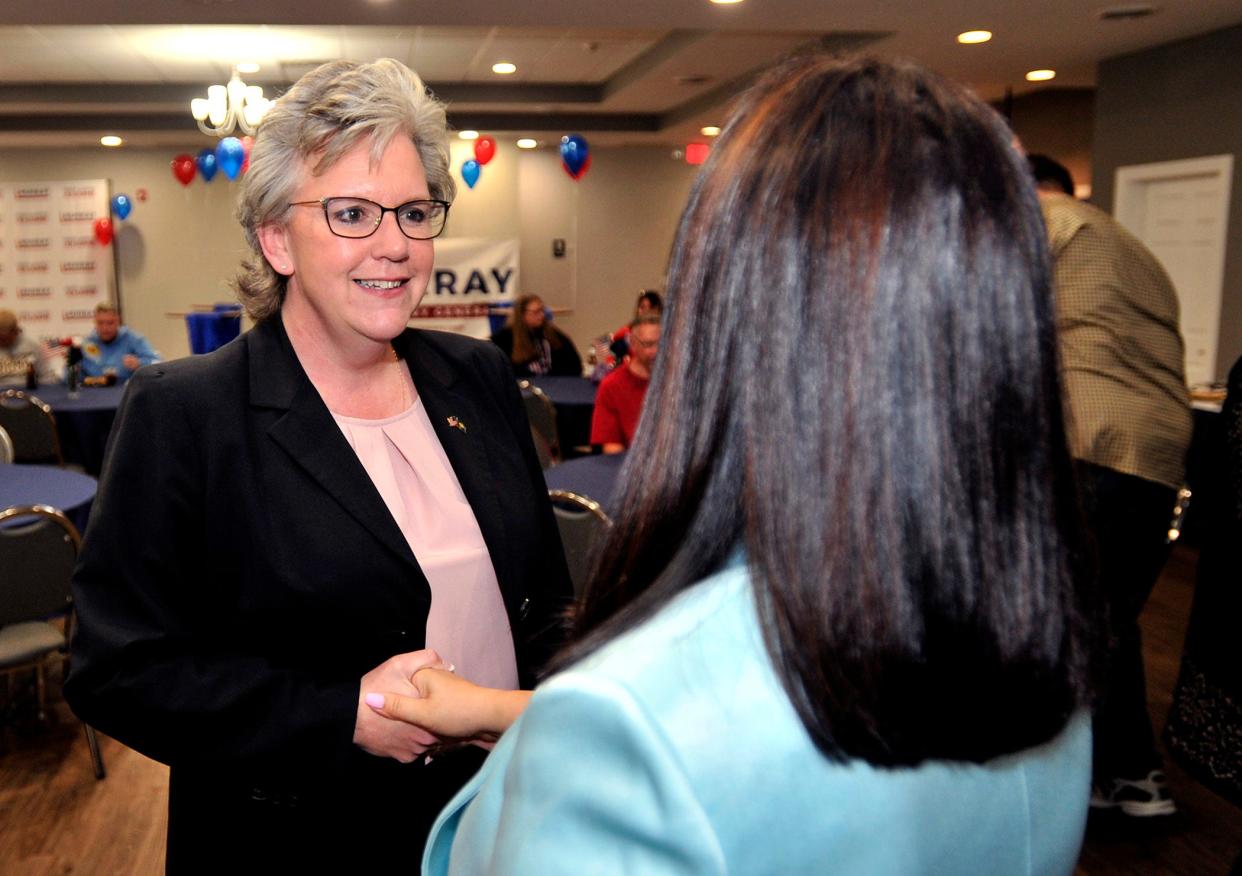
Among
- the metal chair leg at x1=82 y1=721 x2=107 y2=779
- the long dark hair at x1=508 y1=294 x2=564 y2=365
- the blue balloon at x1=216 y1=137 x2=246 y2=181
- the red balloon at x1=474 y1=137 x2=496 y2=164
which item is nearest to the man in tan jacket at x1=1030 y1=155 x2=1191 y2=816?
the metal chair leg at x1=82 y1=721 x2=107 y2=779

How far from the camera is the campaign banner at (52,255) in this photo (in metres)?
11.9

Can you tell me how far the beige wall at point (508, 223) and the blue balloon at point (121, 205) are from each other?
0.18 m

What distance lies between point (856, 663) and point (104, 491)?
0.99m

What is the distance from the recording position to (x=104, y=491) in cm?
121

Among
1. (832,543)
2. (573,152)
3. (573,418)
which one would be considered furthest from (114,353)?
(832,543)

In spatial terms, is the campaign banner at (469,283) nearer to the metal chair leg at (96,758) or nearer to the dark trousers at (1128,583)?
the metal chair leg at (96,758)

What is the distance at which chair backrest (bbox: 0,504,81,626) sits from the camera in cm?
301

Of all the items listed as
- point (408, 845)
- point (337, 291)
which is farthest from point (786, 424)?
point (408, 845)

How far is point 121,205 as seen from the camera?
39.1ft

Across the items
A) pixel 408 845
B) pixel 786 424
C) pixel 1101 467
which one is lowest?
pixel 408 845

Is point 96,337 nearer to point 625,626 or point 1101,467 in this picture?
point 1101,467

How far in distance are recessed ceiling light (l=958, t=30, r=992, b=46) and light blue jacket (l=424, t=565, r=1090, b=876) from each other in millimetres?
6519

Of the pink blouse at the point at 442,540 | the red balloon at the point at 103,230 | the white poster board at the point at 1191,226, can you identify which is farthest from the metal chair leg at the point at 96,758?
the red balloon at the point at 103,230

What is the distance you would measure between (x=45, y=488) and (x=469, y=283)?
28.1ft
